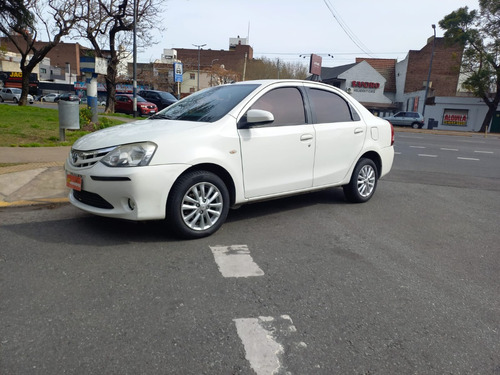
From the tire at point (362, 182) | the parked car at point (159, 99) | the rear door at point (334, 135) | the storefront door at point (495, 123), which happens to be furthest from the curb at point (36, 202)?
the storefront door at point (495, 123)

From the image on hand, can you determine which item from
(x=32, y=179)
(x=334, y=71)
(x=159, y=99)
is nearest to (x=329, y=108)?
(x=32, y=179)

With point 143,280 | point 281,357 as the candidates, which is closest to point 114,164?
point 143,280

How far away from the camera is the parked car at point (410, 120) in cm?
4088

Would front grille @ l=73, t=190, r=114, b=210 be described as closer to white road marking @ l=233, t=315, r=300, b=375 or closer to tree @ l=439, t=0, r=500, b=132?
white road marking @ l=233, t=315, r=300, b=375

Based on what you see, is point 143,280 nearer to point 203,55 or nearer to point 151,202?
point 151,202

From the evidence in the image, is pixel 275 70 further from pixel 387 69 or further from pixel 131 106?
pixel 131 106

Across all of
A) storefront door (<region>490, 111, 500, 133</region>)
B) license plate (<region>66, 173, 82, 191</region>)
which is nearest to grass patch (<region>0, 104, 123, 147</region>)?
license plate (<region>66, 173, 82, 191</region>)

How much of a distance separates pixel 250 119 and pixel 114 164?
149 cm

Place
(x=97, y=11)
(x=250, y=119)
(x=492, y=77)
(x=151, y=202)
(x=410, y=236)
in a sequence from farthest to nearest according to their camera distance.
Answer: (x=492, y=77) → (x=97, y=11) → (x=410, y=236) → (x=250, y=119) → (x=151, y=202)

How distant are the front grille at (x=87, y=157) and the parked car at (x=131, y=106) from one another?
68.6 ft

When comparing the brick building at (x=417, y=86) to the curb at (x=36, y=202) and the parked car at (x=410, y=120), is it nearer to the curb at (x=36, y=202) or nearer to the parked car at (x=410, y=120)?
the parked car at (x=410, y=120)

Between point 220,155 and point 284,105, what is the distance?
4.17 ft

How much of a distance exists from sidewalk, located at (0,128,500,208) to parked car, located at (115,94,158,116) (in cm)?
1716

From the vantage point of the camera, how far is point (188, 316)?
9.47ft
